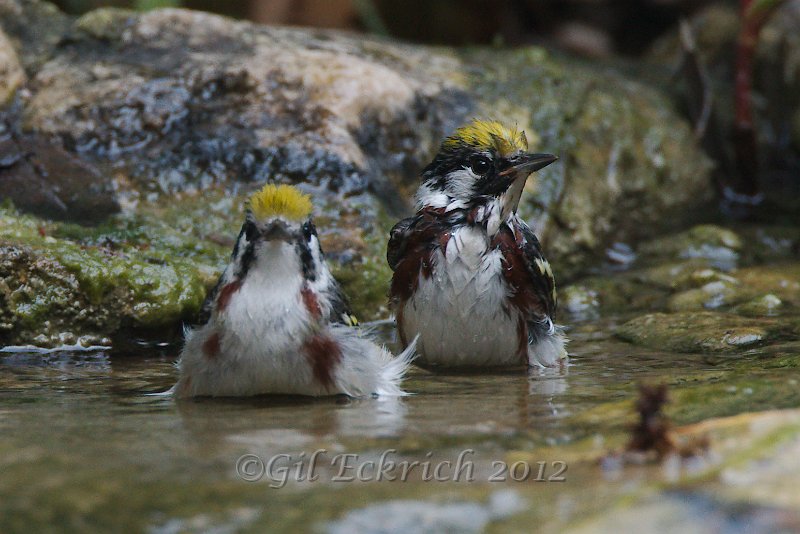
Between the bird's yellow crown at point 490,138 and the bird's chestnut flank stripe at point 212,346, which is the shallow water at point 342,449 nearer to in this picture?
the bird's chestnut flank stripe at point 212,346

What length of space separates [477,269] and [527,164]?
59 cm

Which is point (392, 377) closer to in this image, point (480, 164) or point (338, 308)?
point (338, 308)

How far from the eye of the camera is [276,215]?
387 centimetres

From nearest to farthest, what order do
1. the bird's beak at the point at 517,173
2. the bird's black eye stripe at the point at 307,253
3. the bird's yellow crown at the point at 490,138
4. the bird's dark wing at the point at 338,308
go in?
the bird's black eye stripe at the point at 307,253 < the bird's dark wing at the point at 338,308 < the bird's beak at the point at 517,173 < the bird's yellow crown at the point at 490,138

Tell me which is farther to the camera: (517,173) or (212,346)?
(517,173)

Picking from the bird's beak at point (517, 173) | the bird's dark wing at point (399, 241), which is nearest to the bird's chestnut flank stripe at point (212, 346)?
the bird's dark wing at point (399, 241)

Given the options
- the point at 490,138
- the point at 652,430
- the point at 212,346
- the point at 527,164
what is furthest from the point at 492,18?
the point at 652,430

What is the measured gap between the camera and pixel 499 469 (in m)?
2.65

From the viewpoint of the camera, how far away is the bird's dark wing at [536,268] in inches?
194

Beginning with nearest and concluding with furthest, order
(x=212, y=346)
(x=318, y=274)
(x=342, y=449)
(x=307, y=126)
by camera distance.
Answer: (x=342, y=449) → (x=212, y=346) → (x=318, y=274) → (x=307, y=126)

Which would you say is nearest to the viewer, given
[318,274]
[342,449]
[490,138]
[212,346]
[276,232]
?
[342,449]

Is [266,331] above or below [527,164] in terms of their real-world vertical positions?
below

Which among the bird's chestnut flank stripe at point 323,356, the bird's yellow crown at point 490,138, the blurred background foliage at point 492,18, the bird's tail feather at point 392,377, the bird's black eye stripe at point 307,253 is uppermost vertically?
the blurred background foliage at point 492,18

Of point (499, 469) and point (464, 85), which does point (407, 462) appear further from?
point (464, 85)
